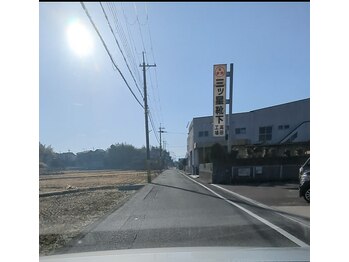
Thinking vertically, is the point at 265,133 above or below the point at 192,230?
above

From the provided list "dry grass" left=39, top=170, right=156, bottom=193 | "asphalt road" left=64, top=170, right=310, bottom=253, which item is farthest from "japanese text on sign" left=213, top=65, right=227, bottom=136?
"asphalt road" left=64, top=170, right=310, bottom=253

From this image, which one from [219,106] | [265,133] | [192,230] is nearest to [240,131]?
[265,133]

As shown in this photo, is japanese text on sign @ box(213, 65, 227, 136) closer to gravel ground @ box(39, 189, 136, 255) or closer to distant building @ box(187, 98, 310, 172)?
gravel ground @ box(39, 189, 136, 255)

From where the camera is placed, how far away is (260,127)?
2196 inches

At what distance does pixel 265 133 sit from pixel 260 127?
3.30ft

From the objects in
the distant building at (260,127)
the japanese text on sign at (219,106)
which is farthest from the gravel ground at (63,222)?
the distant building at (260,127)

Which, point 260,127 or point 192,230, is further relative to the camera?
point 260,127

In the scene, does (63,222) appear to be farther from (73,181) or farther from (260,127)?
(260,127)

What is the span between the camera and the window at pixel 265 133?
54.8 metres

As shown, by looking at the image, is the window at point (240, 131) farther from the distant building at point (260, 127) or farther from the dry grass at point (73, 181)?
the dry grass at point (73, 181)
